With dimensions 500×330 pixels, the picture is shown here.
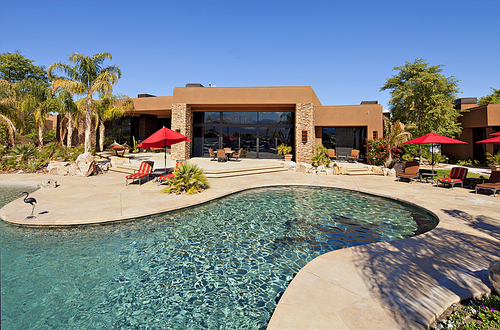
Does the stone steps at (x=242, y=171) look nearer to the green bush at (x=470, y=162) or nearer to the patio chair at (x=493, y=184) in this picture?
the patio chair at (x=493, y=184)

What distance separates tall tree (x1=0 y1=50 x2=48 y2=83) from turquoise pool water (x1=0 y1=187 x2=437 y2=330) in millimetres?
37514

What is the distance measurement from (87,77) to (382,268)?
1864cm

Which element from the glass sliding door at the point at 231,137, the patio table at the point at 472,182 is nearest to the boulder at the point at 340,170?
the patio table at the point at 472,182

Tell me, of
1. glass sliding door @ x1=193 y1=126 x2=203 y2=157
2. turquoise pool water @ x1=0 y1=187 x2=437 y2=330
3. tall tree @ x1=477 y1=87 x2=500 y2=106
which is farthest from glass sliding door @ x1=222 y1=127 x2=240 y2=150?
tall tree @ x1=477 y1=87 x2=500 y2=106

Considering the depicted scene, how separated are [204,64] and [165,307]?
21094 mm

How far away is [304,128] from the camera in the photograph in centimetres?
1773

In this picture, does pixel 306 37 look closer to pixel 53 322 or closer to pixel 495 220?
pixel 495 220

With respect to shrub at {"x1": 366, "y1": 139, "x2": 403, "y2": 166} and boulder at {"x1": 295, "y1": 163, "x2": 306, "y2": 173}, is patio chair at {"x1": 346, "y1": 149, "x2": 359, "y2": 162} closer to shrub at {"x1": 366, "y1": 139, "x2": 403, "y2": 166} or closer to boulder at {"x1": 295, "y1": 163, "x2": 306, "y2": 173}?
shrub at {"x1": 366, "y1": 139, "x2": 403, "y2": 166}

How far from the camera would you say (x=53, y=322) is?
2717mm

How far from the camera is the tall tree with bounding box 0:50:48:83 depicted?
96.3ft

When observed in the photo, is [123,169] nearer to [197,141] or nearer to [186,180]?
[197,141]

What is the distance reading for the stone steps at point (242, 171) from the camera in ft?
41.0

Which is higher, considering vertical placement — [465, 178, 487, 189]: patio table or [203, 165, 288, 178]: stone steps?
[203, 165, 288, 178]: stone steps

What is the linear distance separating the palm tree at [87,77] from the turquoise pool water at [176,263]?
12.3 m
